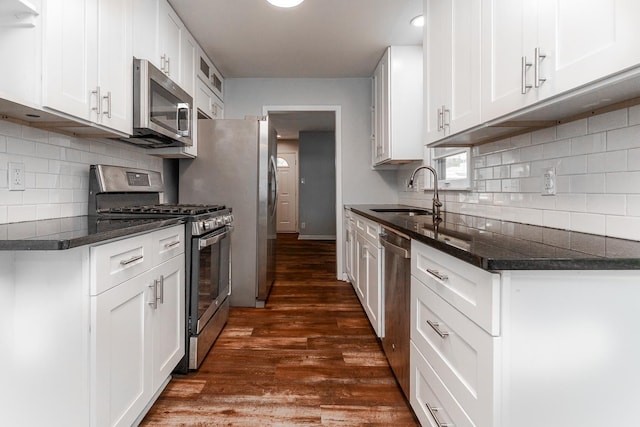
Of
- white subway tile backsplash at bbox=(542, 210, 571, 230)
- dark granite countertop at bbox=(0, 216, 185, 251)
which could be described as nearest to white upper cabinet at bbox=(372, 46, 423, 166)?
white subway tile backsplash at bbox=(542, 210, 571, 230)

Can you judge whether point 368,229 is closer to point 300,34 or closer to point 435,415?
point 435,415

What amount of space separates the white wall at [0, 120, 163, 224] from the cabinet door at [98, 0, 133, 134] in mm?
299

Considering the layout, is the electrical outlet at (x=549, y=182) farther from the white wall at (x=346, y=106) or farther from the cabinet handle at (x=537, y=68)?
the white wall at (x=346, y=106)

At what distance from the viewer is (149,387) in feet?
5.36

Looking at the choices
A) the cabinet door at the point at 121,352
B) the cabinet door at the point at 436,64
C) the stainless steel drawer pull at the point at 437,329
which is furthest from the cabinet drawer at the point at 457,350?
the cabinet door at the point at 121,352

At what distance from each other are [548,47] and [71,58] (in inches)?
70.0

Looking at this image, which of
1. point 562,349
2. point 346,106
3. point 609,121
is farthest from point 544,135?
point 346,106

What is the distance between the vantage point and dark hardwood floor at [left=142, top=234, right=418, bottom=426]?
1.69 meters

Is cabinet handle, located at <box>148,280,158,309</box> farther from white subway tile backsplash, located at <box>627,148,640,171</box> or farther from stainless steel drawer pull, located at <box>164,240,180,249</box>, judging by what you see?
white subway tile backsplash, located at <box>627,148,640,171</box>

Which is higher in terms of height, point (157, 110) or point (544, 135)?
point (157, 110)

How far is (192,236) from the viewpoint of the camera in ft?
6.97

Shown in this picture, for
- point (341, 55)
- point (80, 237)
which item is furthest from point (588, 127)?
point (341, 55)

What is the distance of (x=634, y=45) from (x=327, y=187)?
7343 mm

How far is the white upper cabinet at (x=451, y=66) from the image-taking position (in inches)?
63.2
